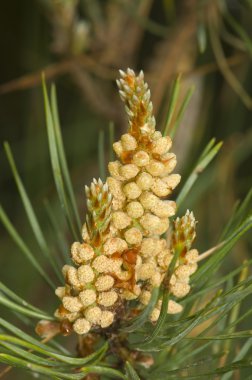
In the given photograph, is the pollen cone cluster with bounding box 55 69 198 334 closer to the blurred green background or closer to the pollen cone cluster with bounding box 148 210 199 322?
the pollen cone cluster with bounding box 148 210 199 322

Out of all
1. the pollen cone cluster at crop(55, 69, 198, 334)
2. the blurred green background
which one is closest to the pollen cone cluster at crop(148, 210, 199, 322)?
the pollen cone cluster at crop(55, 69, 198, 334)

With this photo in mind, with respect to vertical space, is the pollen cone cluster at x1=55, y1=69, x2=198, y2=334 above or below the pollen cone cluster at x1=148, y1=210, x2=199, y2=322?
above

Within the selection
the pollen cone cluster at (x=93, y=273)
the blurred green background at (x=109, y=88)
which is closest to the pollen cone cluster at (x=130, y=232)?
the pollen cone cluster at (x=93, y=273)

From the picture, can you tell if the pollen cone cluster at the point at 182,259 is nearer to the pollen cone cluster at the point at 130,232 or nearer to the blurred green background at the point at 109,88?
the pollen cone cluster at the point at 130,232

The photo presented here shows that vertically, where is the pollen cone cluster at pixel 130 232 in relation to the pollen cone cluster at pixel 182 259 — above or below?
above

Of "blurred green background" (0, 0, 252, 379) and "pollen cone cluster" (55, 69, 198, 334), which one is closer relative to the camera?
"pollen cone cluster" (55, 69, 198, 334)

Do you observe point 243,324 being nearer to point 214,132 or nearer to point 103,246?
point 214,132
